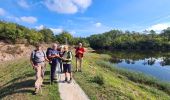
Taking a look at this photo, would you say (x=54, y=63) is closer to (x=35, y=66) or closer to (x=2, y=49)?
(x=35, y=66)

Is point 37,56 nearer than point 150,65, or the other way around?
point 37,56

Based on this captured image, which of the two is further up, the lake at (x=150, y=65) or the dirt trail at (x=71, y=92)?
→ the dirt trail at (x=71, y=92)

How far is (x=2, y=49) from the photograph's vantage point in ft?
238

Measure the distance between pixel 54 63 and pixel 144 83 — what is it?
15872 millimetres

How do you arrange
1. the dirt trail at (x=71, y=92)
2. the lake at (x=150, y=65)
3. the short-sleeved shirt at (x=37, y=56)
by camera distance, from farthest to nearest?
1. the lake at (x=150, y=65)
2. the dirt trail at (x=71, y=92)
3. the short-sleeved shirt at (x=37, y=56)

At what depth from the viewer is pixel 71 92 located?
1766 cm

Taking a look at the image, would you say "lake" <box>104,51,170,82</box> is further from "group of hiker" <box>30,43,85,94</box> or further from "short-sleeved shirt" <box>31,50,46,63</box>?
"short-sleeved shirt" <box>31,50,46,63</box>

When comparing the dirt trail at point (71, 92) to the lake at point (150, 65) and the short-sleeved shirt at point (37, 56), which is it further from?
the lake at point (150, 65)

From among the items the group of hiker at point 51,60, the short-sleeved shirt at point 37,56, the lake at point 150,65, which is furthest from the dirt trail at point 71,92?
the lake at point 150,65

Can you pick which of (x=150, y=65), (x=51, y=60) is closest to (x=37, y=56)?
(x=51, y=60)

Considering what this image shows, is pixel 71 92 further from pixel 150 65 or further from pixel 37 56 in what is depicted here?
pixel 150 65

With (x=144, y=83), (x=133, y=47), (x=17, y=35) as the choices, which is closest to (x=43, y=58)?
(x=144, y=83)

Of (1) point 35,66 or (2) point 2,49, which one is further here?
(2) point 2,49

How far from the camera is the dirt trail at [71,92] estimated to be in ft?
54.8
